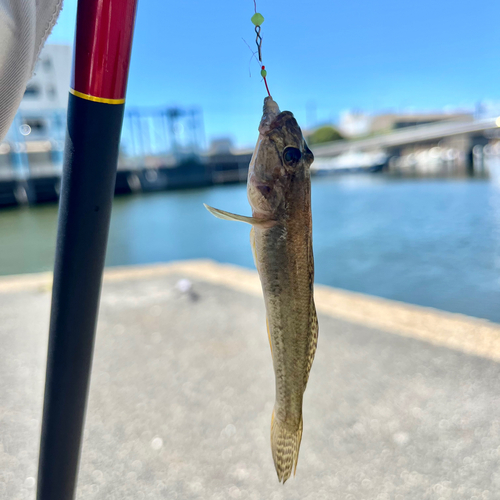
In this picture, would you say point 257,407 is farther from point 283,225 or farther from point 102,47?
point 102,47

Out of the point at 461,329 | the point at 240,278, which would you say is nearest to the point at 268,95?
the point at 461,329

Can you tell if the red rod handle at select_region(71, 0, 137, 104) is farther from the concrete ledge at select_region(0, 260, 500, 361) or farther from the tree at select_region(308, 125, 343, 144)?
the tree at select_region(308, 125, 343, 144)

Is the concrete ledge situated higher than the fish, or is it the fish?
the fish

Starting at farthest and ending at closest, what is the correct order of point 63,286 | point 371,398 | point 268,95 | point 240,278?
point 240,278
point 371,398
point 63,286
point 268,95

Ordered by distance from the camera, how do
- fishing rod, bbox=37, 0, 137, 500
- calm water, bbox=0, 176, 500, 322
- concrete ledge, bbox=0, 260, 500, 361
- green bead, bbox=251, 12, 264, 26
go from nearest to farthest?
green bead, bbox=251, 12, 264, 26 < fishing rod, bbox=37, 0, 137, 500 < concrete ledge, bbox=0, 260, 500, 361 < calm water, bbox=0, 176, 500, 322

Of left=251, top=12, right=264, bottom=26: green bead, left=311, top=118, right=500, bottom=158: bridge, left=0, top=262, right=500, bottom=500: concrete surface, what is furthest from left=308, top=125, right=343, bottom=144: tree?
left=251, top=12, right=264, bottom=26: green bead

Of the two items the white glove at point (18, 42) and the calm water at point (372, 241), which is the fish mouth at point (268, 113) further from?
the calm water at point (372, 241)

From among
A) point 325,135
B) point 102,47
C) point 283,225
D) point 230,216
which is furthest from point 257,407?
point 325,135

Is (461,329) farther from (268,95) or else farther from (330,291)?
(268,95)
